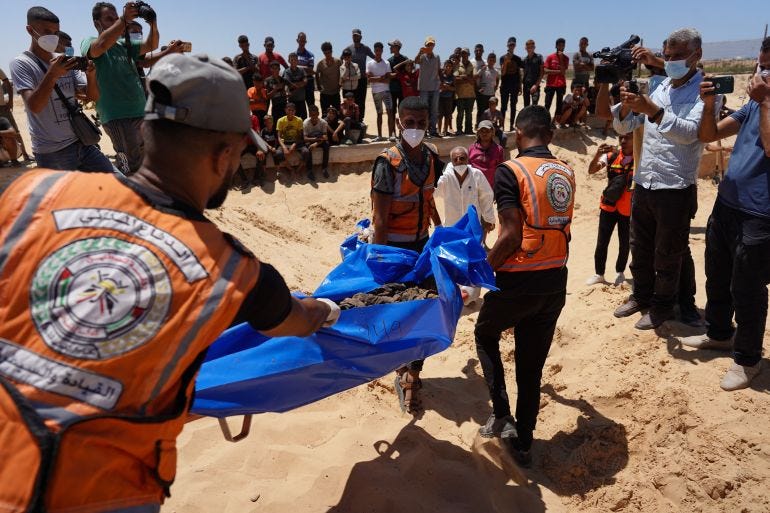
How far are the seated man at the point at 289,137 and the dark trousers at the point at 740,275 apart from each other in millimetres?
7277

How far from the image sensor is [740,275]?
3.71 m

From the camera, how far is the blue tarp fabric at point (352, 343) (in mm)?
2453

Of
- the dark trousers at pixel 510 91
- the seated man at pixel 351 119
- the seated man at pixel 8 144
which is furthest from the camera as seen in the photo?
the dark trousers at pixel 510 91

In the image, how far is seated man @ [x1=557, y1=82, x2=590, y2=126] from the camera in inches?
486

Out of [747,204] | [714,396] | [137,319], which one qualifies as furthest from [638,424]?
[137,319]

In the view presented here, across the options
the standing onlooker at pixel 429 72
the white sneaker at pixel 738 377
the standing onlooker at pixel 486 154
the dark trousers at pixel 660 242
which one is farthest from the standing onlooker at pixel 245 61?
the white sneaker at pixel 738 377

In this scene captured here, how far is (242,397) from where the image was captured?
8.03 feet

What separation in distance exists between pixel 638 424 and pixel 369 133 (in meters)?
10.1

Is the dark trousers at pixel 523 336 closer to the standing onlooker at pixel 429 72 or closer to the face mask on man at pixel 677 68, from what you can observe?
the face mask on man at pixel 677 68

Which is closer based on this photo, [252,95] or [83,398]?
[83,398]

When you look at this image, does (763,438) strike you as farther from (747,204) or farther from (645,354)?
(747,204)

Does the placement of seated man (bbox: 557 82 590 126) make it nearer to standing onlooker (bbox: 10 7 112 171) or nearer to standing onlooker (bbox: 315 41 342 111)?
standing onlooker (bbox: 315 41 342 111)

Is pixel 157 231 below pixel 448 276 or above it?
above

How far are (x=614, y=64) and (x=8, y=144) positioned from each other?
30.3ft
